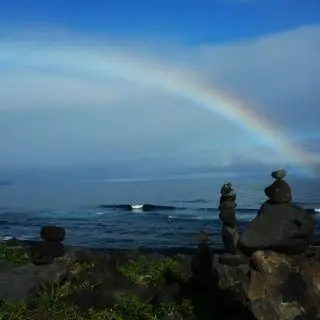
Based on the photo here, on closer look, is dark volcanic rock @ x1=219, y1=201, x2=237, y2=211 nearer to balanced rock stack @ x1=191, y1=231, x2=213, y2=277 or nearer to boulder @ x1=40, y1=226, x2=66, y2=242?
balanced rock stack @ x1=191, y1=231, x2=213, y2=277

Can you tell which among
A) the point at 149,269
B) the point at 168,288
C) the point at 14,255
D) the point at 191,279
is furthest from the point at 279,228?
the point at 14,255

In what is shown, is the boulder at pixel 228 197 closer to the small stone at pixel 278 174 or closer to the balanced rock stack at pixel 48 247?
the balanced rock stack at pixel 48 247

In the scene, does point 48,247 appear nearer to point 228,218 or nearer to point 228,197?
point 228,218

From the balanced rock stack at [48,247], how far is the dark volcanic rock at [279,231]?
8.36 m

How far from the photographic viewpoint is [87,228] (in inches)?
2158

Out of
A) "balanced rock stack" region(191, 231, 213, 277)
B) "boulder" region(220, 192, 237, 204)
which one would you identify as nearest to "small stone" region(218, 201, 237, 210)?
"boulder" region(220, 192, 237, 204)

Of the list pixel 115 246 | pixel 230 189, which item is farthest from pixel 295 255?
pixel 115 246

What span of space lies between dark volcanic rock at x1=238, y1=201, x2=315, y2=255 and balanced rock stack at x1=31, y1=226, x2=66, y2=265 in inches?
329

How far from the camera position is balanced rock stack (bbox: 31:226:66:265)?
18.5 m

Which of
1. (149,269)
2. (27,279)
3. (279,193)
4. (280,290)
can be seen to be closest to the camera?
(280,290)

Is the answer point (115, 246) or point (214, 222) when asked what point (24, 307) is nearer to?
point (115, 246)

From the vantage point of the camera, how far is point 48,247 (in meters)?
18.9

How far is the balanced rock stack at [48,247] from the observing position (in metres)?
18.5

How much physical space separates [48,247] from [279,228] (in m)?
9.32
